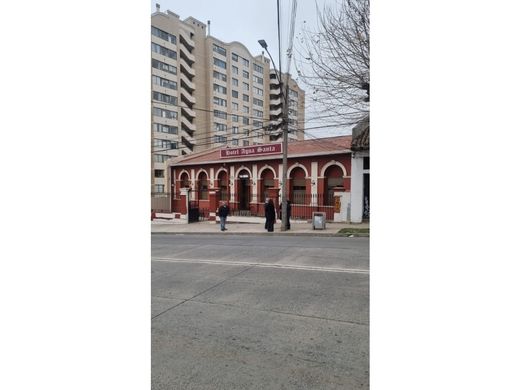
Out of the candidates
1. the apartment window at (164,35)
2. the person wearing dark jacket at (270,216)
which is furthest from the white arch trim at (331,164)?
the apartment window at (164,35)

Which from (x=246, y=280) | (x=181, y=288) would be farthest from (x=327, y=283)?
(x=181, y=288)

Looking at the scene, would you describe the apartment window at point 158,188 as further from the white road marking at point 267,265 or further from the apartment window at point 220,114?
the white road marking at point 267,265

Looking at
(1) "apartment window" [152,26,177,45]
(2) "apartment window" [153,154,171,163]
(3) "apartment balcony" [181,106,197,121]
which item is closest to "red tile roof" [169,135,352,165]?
(2) "apartment window" [153,154,171,163]

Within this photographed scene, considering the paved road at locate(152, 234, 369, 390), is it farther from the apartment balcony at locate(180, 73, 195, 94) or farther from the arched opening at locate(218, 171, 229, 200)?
the apartment balcony at locate(180, 73, 195, 94)

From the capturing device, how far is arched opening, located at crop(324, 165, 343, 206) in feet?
54.4

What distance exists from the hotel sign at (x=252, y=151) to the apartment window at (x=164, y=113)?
70.4 feet

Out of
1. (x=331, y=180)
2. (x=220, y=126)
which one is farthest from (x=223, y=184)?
(x=220, y=126)

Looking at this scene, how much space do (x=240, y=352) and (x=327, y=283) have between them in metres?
2.35

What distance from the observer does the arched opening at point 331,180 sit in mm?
16578

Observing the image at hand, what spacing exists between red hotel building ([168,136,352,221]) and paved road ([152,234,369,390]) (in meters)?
11.0

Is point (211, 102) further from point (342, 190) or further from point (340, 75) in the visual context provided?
point (340, 75)

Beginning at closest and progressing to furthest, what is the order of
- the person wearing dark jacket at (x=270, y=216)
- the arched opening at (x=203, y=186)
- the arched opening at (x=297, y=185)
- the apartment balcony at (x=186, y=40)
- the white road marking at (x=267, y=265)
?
the white road marking at (x=267, y=265) < the person wearing dark jacket at (x=270, y=216) < the arched opening at (x=297, y=185) < the arched opening at (x=203, y=186) < the apartment balcony at (x=186, y=40)

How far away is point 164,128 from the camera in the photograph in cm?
4003

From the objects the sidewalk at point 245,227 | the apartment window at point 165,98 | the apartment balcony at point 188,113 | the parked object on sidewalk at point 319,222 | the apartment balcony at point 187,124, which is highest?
the apartment window at point 165,98
